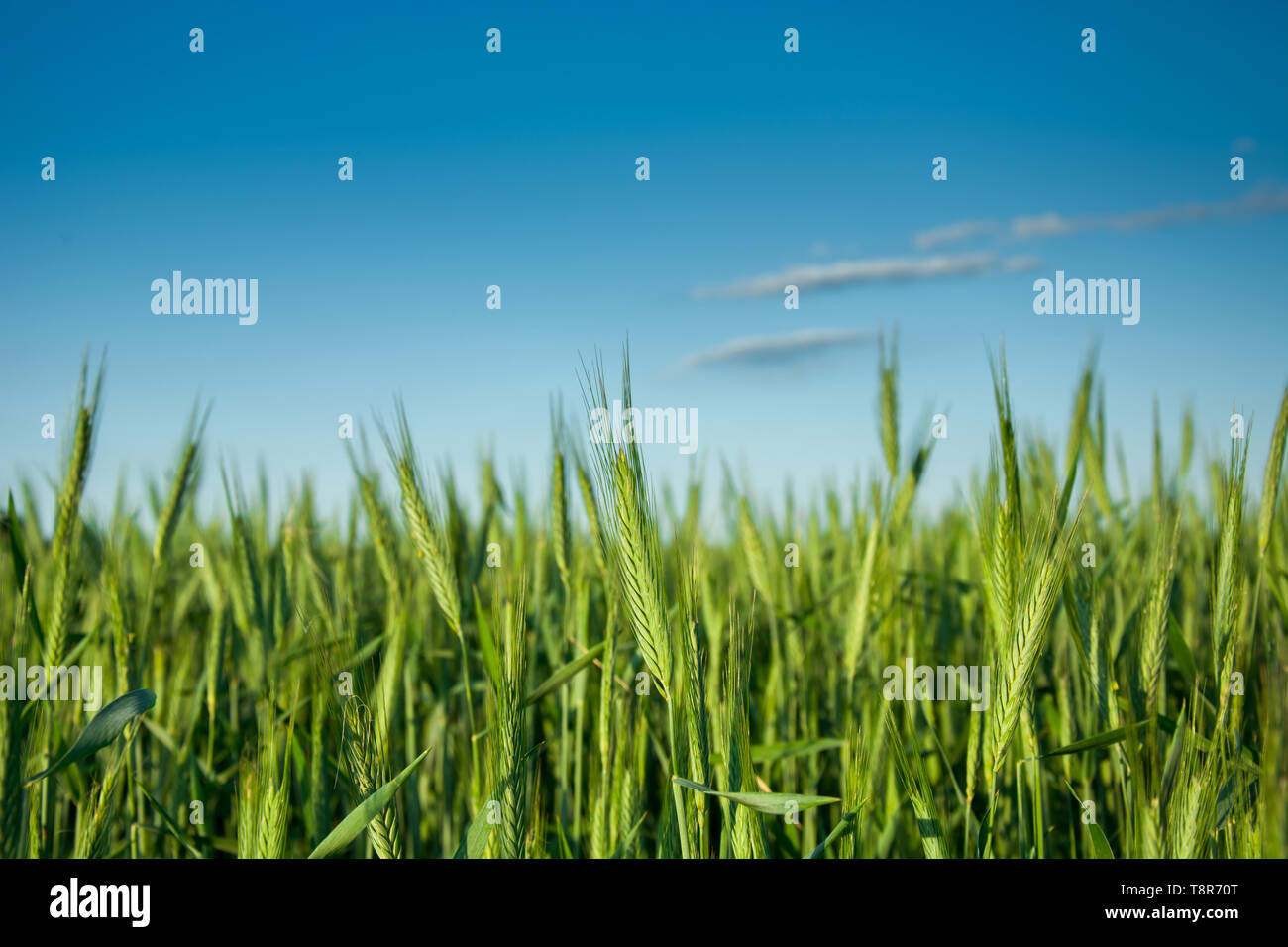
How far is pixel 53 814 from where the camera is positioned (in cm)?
178

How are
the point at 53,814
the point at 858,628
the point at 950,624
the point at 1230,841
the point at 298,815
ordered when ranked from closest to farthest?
the point at 1230,841, the point at 53,814, the point at 858,628, the point at 298,815, the point at 950,624

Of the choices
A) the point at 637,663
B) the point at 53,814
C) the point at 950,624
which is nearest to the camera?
the point at 53,814

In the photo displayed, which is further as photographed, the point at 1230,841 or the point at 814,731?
the point at 814,731

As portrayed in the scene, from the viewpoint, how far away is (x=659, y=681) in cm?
114

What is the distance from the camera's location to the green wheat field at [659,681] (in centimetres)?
118

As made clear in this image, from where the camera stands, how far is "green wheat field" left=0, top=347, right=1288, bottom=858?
118 cm
